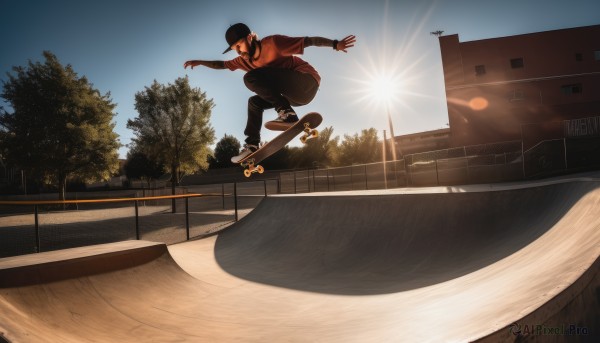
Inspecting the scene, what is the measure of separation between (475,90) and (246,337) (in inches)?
1283

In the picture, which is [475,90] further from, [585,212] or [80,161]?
[80,161]

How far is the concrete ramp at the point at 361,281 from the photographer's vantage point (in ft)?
7.23

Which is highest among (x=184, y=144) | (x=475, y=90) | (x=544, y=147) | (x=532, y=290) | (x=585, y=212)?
(x=475, y=90)

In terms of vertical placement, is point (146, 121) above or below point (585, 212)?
above

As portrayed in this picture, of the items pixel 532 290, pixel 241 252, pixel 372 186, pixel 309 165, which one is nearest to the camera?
pixel 532 290

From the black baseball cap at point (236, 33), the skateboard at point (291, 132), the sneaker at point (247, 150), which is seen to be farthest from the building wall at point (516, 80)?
the black baseball cap at point (236, 33)

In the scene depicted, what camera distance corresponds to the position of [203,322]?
376 centimetres

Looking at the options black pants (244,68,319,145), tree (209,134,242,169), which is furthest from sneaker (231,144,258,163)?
tree (209,134,242,169)

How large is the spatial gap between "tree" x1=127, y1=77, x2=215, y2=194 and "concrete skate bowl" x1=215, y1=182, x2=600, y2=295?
18.2 m

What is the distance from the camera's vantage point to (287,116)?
13.1 ft

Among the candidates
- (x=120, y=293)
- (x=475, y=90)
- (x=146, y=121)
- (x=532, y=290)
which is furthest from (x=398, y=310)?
(x=475, y=90)

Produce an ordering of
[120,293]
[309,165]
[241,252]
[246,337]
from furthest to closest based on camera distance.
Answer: [309,165] < [241,252] < [120,293] < [246,337]

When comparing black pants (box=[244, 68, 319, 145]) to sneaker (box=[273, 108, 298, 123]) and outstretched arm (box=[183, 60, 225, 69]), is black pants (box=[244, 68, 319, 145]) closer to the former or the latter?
sneaker (box=[273, 108, 298, 123])

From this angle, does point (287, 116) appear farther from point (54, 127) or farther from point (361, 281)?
point (54, 127)
